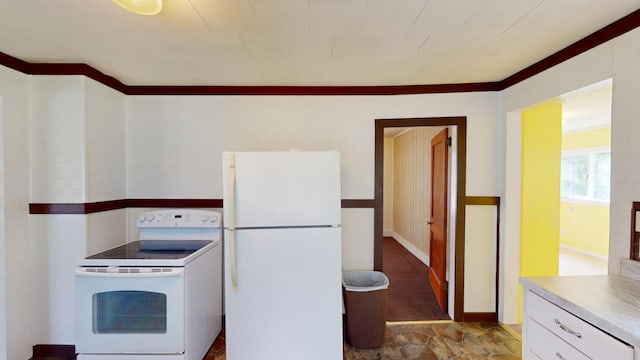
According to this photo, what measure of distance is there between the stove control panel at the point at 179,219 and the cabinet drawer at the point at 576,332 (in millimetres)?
2197

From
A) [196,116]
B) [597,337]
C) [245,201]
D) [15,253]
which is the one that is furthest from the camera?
[196,116]

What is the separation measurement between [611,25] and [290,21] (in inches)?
71.0

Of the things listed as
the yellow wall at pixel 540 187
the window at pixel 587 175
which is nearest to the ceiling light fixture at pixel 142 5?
the yellow wall at pixel 540 187

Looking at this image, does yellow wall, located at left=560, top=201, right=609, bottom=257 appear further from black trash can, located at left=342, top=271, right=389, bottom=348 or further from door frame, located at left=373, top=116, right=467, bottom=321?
black trash can, located at left=342, top=271, right=389, bottom=348

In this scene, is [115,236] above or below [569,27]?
below

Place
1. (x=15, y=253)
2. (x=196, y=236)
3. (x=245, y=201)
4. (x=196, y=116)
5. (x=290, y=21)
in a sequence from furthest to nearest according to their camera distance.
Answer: (x=196, y=116), (x=196, y=236), (x=15, y=253), (x=245, y=201), (x=290, y=21)

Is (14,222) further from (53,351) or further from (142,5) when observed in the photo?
(142,5)

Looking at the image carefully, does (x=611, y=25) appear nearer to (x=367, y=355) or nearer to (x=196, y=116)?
(x=367, y=355)

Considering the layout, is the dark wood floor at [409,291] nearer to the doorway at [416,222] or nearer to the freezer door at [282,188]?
the doorway at [416,222]

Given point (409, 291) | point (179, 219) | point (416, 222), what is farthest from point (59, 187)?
point (416, 222)

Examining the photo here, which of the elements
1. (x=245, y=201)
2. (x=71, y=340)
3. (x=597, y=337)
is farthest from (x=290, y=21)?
(x=71, y=340)

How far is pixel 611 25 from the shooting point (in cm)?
165

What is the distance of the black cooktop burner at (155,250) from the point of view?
2.00 metres

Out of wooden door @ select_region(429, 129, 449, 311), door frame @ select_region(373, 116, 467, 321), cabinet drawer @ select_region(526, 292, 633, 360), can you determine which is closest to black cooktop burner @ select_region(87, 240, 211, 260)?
door frame @ select_region(373, 116, 467, 321)
